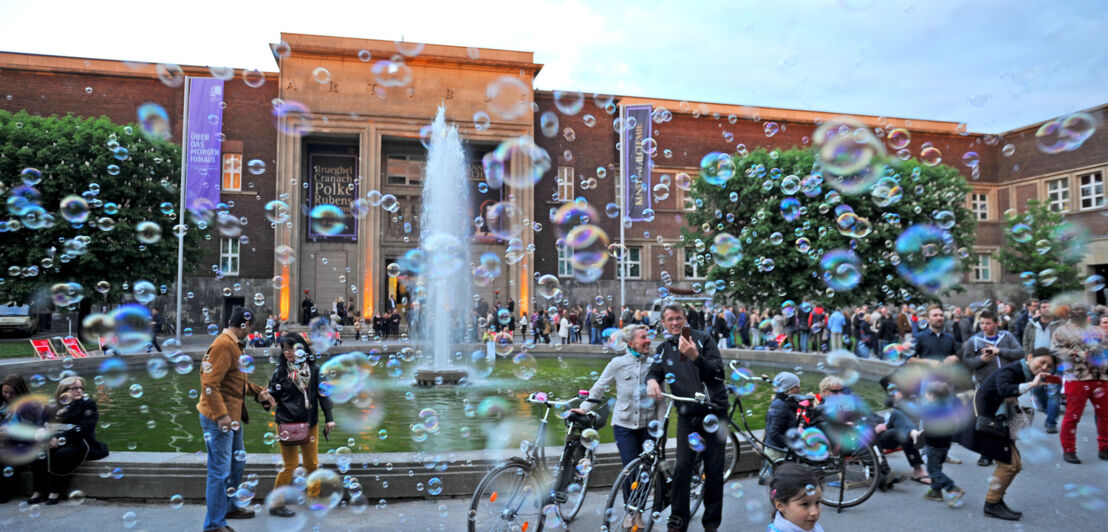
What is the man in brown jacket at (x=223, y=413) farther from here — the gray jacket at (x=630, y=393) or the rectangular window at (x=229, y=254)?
the rectangular window at (x=229, y=254)

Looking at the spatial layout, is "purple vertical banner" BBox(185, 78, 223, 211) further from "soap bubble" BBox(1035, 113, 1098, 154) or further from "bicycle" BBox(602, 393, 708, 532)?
"soap bubble" BBox(1035, 113, 1098, 154)

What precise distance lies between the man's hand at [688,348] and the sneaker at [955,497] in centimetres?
314

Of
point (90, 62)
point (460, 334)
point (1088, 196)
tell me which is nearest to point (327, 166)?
point (90, 62)

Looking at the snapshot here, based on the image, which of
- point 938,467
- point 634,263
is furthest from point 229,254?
point 938,467

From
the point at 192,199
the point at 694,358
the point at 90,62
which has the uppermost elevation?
the point at 90,62

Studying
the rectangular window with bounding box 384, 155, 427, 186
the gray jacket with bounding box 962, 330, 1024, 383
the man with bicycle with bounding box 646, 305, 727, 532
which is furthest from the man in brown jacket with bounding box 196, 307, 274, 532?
the rectangular window with bounding box 384, 155, 427, 186

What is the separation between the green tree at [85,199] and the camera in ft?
80.4

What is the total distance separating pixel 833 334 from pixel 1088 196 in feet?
78.2

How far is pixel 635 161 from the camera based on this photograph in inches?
1296

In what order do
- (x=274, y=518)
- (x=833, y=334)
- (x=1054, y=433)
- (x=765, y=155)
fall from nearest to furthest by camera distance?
(x=274, y=518) < (x=1054, y=433) < (x=833, y=334) < (x=765, y=155)

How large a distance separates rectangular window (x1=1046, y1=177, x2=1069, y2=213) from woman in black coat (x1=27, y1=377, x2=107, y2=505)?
1629 inches

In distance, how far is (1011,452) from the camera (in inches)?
233

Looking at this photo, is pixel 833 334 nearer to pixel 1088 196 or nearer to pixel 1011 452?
pixel 1011 452

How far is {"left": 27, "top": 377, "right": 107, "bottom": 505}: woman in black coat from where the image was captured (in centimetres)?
607
